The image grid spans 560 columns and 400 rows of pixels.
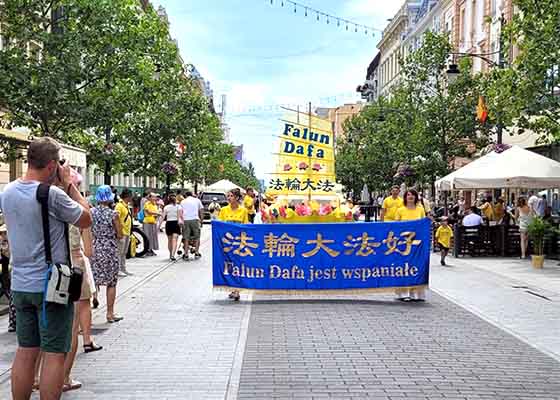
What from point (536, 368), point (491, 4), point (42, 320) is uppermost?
point (491, 4)

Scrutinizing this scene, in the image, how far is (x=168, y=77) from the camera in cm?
3441

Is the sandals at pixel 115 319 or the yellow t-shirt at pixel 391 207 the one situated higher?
the yellow t-shirt at pixel 391 207

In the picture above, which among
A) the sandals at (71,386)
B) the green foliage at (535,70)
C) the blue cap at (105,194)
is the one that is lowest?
the sandals at (71,386)

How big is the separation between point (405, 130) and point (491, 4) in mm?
9865

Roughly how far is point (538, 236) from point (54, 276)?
556 inches

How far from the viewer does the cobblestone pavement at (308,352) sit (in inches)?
246

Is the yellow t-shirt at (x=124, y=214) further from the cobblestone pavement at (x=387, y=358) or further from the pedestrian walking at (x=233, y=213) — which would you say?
the cobblestone pavement at (x=387, y=358)

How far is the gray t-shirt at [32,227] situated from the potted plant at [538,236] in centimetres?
1372

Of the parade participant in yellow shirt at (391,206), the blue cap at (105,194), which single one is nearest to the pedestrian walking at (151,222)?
the parade participant in yellow shirt at (391,206)

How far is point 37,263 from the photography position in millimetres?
4785

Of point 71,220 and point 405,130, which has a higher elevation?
point 405,130

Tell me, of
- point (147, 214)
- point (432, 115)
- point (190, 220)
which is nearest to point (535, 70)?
point (190, 220)

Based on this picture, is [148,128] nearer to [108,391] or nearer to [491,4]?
[491,4]

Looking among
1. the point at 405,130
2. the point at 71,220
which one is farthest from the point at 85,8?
the point at 405,130
